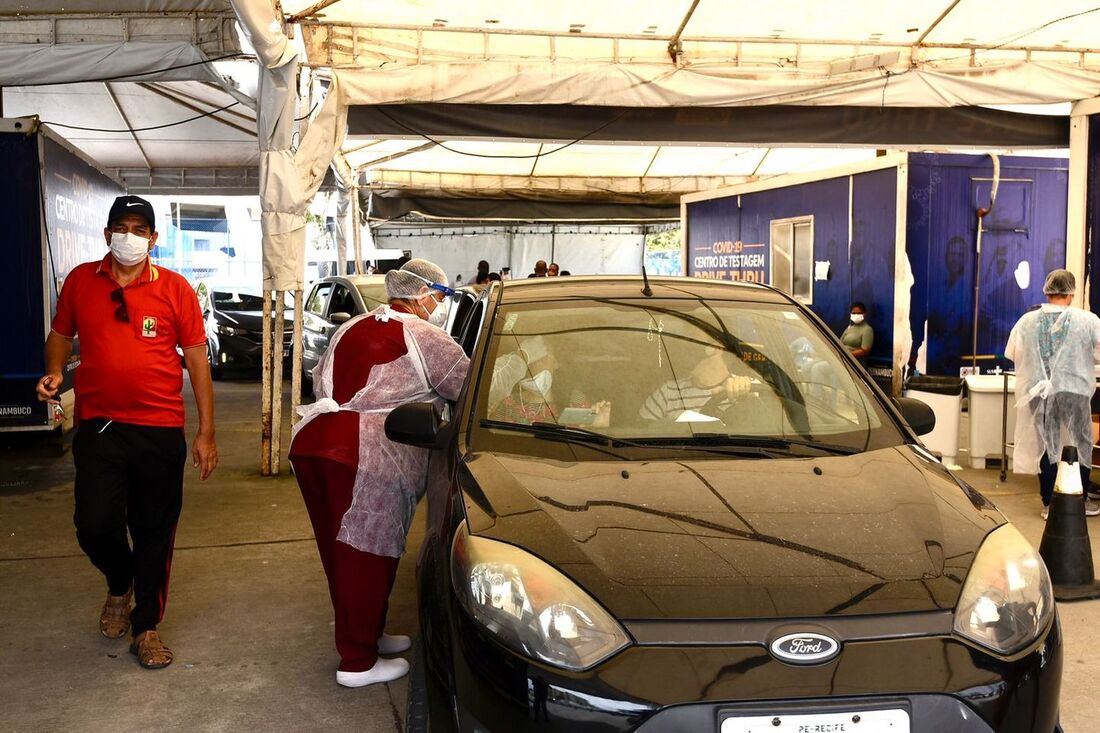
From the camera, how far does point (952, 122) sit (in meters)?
9.39

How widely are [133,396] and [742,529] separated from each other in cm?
258

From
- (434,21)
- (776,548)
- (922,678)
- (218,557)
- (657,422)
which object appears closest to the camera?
(922,678)

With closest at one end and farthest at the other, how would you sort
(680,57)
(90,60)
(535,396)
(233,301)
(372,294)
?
(535,396) < (90,60) < (680,57) < (372,294) < (233,301)

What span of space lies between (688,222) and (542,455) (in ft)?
40.0

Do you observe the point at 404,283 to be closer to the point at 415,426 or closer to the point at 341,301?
the point at 415,426

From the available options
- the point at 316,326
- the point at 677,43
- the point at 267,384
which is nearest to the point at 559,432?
the point at 267,384

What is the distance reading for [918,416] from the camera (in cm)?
381

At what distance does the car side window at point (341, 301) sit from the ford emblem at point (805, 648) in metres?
10.5

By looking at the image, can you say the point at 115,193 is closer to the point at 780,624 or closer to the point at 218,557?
the point at 218,557

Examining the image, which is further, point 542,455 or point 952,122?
point 952,122

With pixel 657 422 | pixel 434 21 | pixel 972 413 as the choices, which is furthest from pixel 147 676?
pixel 972 413

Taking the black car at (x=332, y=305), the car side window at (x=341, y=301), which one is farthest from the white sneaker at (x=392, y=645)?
the car side window at (x=341, y=301)

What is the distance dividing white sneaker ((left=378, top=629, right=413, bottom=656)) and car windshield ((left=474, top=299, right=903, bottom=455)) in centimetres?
141

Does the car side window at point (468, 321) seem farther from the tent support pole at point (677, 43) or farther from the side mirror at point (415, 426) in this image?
the tent support pole at point (677, 43)
